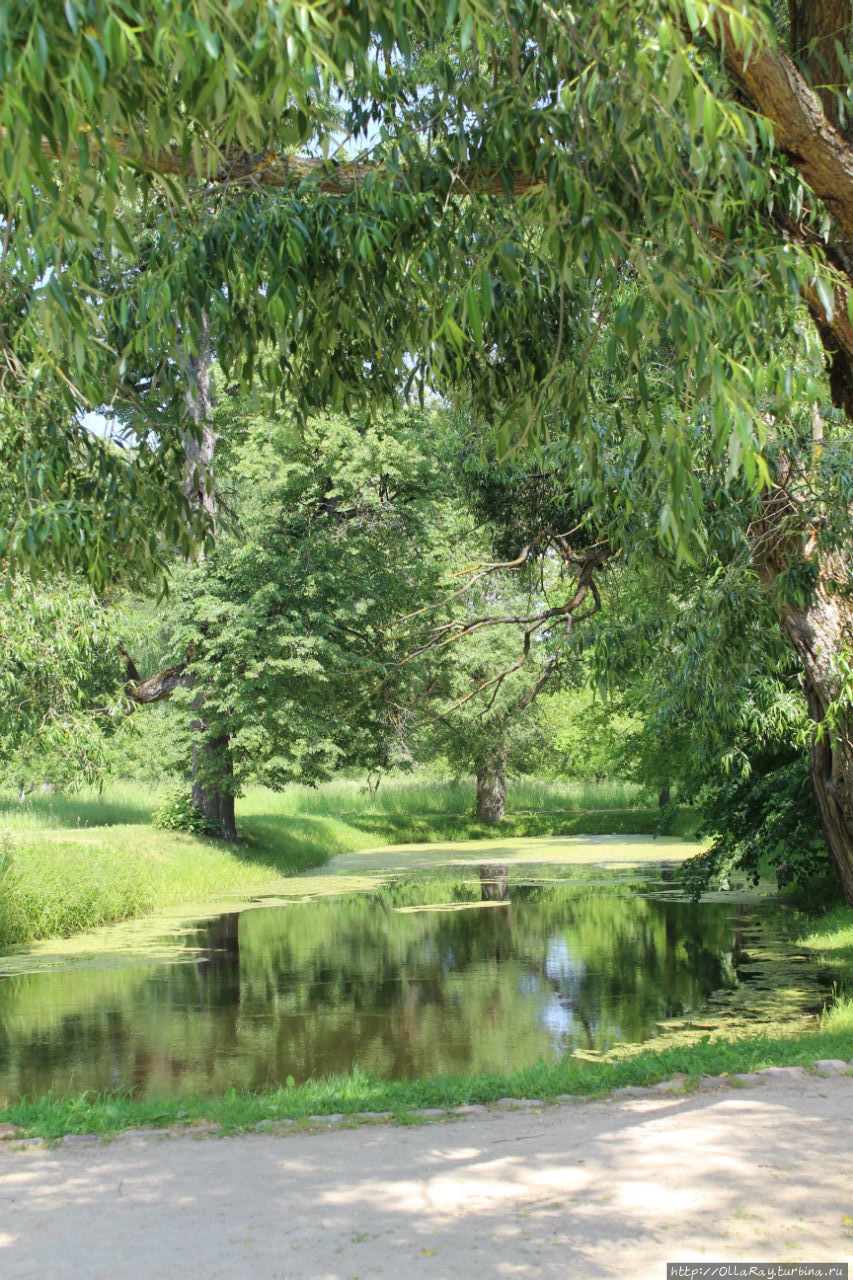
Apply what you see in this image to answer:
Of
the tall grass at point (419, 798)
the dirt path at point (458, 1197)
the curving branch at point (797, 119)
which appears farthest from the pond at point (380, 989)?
the tall grass at point (419, 798)

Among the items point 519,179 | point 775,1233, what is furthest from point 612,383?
point 775,1233

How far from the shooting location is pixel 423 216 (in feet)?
13.8

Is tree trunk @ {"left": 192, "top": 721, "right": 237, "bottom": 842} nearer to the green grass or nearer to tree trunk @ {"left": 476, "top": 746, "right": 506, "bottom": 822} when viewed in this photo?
tree trunk @ {"left": 476, "top": 746, "right": 506, "bottom": 822}

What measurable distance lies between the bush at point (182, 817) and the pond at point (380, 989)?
4080mm

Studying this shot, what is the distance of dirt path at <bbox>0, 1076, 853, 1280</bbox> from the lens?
3.56 m

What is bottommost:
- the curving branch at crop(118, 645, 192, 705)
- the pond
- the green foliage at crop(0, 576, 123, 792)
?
the pond

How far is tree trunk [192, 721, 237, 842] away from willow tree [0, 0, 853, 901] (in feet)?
45.9

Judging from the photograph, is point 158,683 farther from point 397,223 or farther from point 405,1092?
point 397,223

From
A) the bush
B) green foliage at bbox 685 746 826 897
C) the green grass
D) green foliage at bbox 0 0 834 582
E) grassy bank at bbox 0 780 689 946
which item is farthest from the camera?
the bush

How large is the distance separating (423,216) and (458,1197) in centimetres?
373

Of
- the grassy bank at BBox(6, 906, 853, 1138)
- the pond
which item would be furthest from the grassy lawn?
the pond

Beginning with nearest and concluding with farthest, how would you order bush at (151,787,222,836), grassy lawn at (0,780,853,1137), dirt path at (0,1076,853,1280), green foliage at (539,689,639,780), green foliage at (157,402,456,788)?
dirt path at (0,1076,853,1280) < grassy lawn at (0,780,853,1137) < green foliage at (157,402,456,788) < bush at (151,787,222,836) < green foliage at (539,689,639,780)

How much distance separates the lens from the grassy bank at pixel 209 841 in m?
14.0

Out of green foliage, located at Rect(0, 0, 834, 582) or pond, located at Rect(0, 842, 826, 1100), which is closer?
green foliage, located at Rect(0, 0, 834, 582)
